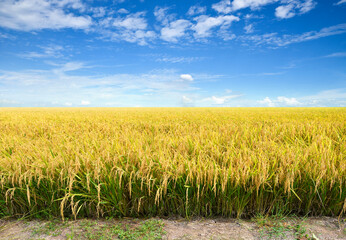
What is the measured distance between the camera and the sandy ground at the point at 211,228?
182 centimetres

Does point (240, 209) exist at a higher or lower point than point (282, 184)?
lower

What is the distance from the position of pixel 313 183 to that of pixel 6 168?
11.2 feet

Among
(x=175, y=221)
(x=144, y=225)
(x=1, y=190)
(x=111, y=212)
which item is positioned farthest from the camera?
(x=1, y=190)

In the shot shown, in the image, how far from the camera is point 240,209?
7.00ft

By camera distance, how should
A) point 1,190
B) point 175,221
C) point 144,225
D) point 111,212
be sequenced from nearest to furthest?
point 144,225, point 175,221, point 111,212, point 1,190

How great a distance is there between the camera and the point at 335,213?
219 cm

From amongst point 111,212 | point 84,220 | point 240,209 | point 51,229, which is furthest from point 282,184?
point 51,229

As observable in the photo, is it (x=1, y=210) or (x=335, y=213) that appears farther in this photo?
(x=1, y=210)

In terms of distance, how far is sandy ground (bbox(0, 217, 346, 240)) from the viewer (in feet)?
5.98

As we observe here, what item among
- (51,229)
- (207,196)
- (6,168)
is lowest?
(51,229)

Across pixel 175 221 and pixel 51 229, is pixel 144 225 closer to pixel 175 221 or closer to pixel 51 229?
pixel 175 221

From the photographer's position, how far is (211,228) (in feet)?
6.36

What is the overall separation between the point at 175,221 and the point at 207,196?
1.29ft

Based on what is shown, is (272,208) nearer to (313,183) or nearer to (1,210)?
(313,183)
